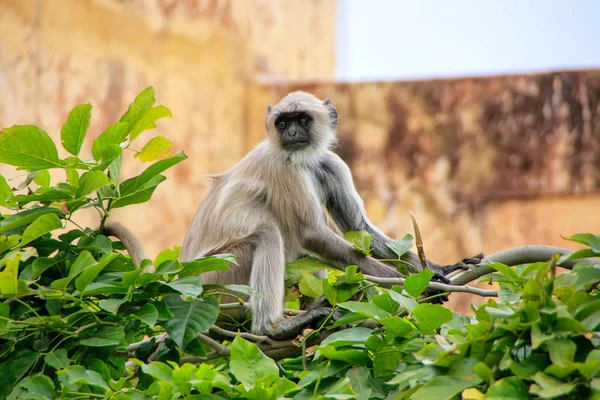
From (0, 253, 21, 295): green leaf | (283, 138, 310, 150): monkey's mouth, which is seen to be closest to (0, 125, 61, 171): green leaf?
(0, 253, 21, 295): green leaf

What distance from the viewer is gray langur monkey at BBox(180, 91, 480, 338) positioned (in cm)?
424

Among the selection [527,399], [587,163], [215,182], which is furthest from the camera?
[587,163]

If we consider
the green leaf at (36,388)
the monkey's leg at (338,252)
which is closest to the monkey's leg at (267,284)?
the monkey's leg at (338,252)

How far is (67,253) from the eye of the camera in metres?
3.61

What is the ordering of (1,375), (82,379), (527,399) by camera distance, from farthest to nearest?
(1,375), (82,379), (527,399)

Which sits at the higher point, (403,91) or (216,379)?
(403,91)

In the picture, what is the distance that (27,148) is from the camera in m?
3.49

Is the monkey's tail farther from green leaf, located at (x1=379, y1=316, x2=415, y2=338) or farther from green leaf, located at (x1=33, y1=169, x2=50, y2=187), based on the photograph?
green leaf, located at (x1=379, y1=316, x2=415, y2=338)

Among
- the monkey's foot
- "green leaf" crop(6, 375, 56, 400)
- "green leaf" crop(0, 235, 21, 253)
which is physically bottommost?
the monkey's foot

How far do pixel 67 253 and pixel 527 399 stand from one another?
6.33 ft

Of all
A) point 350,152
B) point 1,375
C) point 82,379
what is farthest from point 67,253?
point 350,152

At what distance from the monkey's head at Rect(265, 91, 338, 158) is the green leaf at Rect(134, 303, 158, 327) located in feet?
7.04

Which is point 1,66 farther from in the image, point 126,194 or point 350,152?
point 126,194

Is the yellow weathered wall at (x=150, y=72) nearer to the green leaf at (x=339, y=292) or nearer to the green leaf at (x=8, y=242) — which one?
the green leaf at (x=8, y=242)
